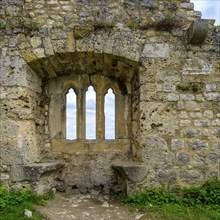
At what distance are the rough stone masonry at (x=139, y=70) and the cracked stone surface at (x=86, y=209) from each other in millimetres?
434

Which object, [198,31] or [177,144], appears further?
[177,144]

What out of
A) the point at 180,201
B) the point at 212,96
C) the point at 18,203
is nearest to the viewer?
the point at 18,203

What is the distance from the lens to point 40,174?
4.93 metres

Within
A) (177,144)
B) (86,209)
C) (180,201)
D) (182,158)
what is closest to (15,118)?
(86,209)

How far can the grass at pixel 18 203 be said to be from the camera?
4176 mm

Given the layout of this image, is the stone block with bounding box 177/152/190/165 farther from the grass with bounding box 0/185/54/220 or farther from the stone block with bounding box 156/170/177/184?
the grass with bounding box 0/185/54/220

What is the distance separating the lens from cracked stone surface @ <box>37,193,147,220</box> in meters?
4.43

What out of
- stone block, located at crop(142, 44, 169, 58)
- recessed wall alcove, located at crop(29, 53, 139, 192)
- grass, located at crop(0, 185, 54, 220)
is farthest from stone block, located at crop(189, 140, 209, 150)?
grass, located at crop(0, 185, 54, 220)

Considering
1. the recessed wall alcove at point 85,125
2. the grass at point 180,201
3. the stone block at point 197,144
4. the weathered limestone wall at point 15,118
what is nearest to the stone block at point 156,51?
the recessed wall alcove at point 85,125

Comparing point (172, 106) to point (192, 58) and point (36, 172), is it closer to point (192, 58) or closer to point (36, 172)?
point (192, 58)

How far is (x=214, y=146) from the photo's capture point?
509 centimetres

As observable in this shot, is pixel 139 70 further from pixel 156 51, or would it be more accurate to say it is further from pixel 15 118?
pixel 15 118

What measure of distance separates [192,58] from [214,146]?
1656 millimetres

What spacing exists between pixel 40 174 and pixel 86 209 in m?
1.01
